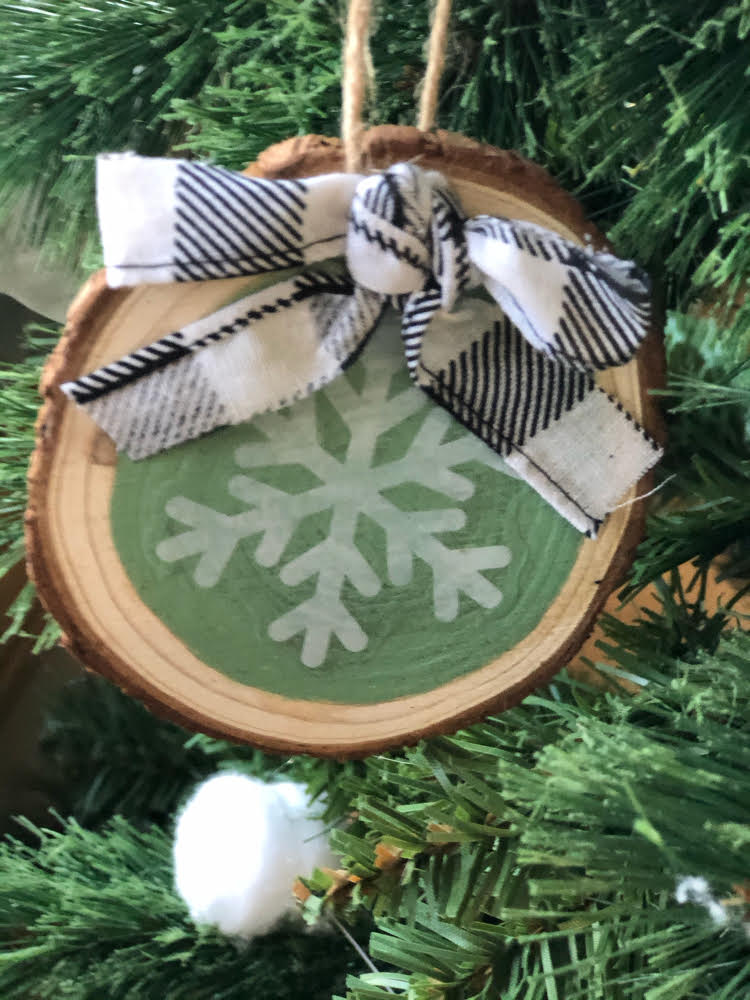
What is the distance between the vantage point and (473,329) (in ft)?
1.34

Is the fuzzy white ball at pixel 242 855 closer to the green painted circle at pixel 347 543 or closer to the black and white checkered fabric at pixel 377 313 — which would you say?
the green painted circle at pixel 347 543

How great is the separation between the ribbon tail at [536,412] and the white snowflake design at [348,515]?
0.05 feet

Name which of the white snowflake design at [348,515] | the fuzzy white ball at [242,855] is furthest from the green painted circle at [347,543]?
the fuzzy white ball at [242,855]

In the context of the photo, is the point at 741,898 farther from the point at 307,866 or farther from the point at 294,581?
the point at 307,866

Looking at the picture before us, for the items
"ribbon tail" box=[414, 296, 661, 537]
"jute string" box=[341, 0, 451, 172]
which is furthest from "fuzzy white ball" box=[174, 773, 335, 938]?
"jute string" box=[341, 0, 451, 172]

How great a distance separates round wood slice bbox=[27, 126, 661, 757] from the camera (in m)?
0.39

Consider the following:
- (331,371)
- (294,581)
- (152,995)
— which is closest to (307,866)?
(152,995)

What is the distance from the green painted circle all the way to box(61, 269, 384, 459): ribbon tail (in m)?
0.02

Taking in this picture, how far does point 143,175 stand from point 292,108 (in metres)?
0.12

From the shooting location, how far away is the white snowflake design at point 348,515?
0.41 meters

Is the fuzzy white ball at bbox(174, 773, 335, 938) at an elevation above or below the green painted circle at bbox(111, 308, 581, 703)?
below

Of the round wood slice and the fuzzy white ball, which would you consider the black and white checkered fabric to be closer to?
the round wood slice

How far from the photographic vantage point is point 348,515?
43 centimetres

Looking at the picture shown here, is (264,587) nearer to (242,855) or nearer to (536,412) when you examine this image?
(536,412)
